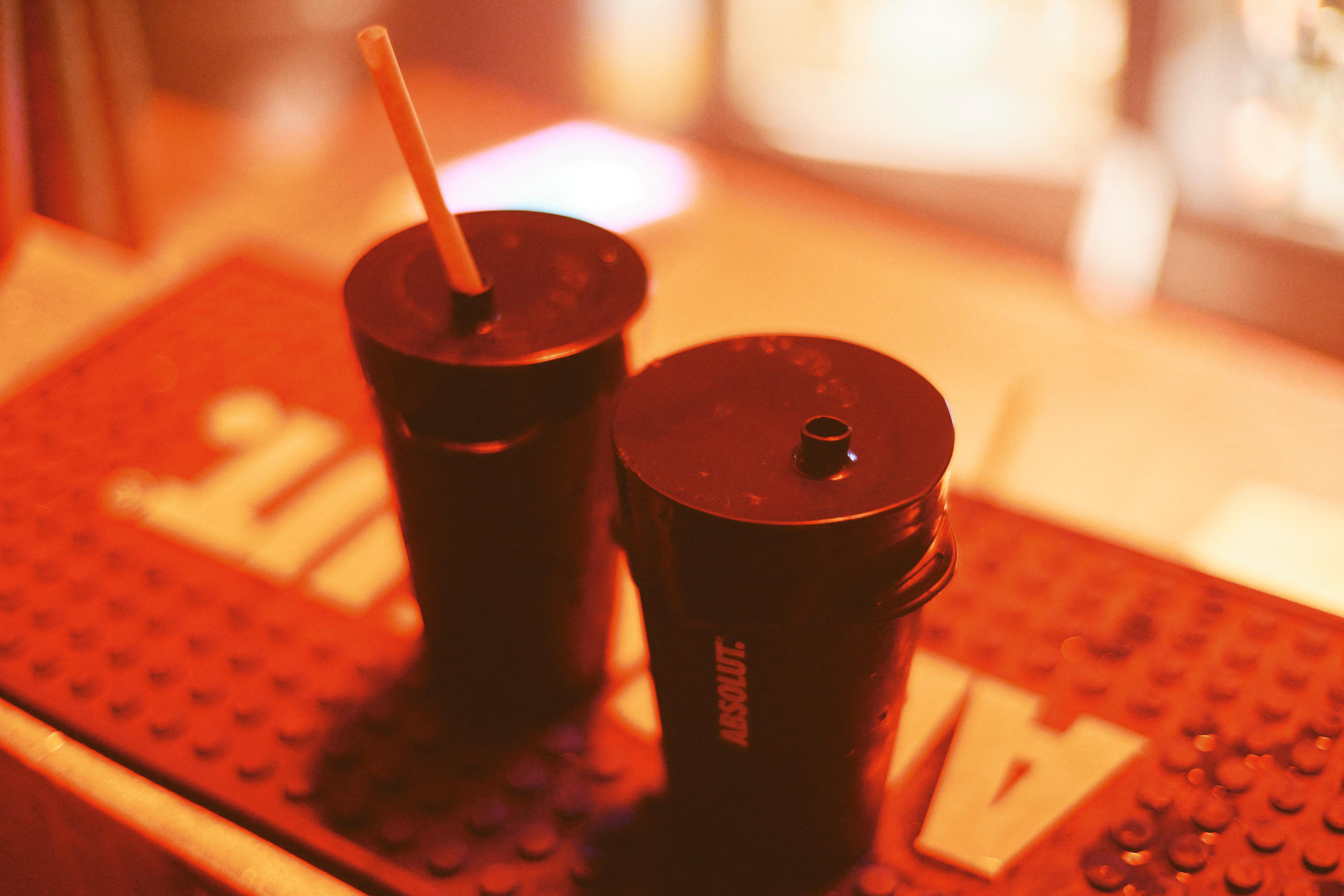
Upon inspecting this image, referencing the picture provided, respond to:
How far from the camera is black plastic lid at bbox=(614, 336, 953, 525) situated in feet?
1.49

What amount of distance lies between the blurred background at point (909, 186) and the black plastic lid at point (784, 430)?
403mm

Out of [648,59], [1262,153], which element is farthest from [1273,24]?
[648,59]

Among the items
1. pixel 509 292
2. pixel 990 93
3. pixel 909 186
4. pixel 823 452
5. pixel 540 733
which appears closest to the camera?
pixel 823 452

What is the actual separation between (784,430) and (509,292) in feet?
0.57

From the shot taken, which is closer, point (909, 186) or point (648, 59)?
point (909, 186)

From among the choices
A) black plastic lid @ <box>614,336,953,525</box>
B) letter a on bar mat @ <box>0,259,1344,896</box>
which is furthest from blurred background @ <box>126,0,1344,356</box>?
black plastic lid @ <box>614,336,953,525</box>

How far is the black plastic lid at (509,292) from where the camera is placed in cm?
53

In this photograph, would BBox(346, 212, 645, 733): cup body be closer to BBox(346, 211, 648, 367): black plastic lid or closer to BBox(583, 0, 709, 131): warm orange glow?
BBox(346, 211, 648, 367): black plastic lid

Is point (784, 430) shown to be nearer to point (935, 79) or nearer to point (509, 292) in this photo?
point (509, 292)

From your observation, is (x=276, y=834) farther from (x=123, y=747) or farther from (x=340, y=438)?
(x=340, y=438)

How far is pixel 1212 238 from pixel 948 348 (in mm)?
331

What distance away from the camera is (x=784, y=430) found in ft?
1.62

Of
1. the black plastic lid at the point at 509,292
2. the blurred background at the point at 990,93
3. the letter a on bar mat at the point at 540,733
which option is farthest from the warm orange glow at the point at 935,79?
the black plastic lid at the point at 509,292

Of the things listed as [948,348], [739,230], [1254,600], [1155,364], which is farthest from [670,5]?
[1254,600]
